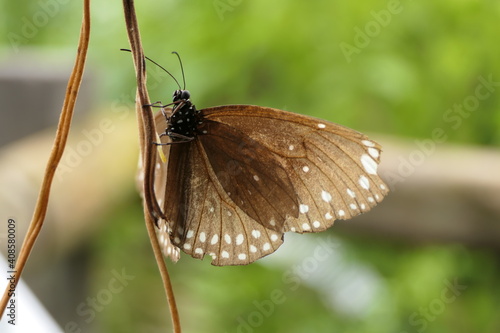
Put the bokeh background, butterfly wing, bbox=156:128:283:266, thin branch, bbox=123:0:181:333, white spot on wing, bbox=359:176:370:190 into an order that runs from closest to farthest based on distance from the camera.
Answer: thin branch, bbox=123:0:181:333 < butterfly wing, bbox=156:128:283:266 < white spot on wing, bbox=359:176:370:190 < the bokeh background

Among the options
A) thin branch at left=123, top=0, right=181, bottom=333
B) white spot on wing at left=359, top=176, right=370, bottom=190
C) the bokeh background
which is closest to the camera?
thin branch at left=123, top=0, right=181, bottom=333

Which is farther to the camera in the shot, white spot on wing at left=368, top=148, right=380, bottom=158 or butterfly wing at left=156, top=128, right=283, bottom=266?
white spot on wing at left=368, top=148, right=380, bottom=158

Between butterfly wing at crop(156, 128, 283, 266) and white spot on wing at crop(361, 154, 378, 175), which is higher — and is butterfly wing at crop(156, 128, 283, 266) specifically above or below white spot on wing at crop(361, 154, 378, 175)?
below

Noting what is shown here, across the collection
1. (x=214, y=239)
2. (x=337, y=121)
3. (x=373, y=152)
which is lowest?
(x=214, y=239)

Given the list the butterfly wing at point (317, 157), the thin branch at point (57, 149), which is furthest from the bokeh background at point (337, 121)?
the thin branch at point (57, 149)

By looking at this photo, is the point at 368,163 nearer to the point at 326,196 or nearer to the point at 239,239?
the point at 326,196

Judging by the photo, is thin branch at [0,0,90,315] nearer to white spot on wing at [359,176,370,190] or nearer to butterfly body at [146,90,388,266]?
butterfly body at [146,90,388,266]

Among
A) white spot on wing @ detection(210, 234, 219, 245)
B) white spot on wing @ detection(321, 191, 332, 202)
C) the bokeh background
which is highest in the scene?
the bokeh background

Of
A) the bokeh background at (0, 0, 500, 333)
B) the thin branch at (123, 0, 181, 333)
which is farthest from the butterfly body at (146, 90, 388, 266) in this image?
the bokeh background at (0, 0, 500, 333)

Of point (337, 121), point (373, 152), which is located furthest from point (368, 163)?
point (337, 121)
